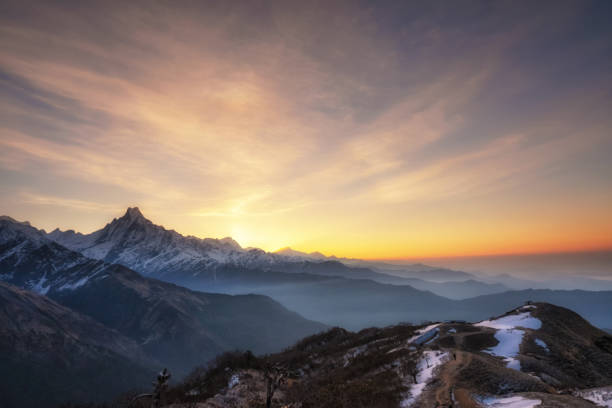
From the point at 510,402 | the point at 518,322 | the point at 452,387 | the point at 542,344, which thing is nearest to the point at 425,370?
the point at 452,387

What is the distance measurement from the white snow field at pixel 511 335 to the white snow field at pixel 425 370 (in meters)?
7.08

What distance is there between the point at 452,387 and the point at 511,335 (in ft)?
85.4

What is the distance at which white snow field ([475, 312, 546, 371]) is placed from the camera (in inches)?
1428

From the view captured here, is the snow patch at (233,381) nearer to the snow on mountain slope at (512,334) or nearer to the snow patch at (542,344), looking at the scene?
the snow on mountain slope at (512,334)

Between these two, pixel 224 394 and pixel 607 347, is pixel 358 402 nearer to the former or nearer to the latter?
pixel 224 394

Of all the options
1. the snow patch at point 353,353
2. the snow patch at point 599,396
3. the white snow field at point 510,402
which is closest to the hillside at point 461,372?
the white snow field at point 510,402

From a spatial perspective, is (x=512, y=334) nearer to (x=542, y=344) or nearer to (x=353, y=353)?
(x=542, y=344)

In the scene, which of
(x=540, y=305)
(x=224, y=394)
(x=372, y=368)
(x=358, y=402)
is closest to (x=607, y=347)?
(x=540, y=305)

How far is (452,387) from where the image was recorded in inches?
1016

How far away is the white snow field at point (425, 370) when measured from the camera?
26025 mm

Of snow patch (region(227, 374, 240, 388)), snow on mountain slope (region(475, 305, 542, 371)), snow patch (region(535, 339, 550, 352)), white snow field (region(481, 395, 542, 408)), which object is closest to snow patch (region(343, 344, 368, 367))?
snow patch (region(227, 374, 240, 388))

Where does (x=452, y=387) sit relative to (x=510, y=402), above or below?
below

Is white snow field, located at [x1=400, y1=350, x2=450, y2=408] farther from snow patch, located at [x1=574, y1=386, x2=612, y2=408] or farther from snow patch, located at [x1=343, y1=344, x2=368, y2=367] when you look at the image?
snow patch, located at [x1=343, y1=344, x2=368, y2=367]

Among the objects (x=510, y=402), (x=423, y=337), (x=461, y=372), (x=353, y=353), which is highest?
(x=510, y=402)
